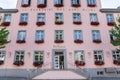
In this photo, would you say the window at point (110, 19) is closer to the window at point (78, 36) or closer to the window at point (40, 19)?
the window at point (78, 36)

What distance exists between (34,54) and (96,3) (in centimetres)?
1177

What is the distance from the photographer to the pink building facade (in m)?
24.1

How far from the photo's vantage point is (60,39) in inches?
1011

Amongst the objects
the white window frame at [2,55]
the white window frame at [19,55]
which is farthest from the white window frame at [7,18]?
the white window frame at [19,55]

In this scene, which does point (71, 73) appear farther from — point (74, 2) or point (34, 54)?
point (74, 2)

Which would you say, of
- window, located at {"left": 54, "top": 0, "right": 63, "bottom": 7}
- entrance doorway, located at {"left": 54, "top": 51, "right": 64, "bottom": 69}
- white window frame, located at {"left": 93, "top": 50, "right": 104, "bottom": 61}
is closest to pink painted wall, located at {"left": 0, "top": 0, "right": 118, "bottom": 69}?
white window frame, located at {"left": 93, "top": 50, "right": 104, "bottom": 61}

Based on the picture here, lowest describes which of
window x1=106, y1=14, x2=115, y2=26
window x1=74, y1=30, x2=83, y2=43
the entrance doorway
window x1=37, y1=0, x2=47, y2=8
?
the entrance doorway

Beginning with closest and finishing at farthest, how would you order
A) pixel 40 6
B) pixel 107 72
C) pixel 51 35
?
pixel 107 72, pixel 51 35, pixel 40 6

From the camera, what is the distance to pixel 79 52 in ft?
82.2

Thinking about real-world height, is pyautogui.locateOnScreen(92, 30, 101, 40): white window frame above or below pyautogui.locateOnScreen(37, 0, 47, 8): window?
below

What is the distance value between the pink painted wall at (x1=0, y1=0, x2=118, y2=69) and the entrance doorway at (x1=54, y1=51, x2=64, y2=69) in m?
0.86

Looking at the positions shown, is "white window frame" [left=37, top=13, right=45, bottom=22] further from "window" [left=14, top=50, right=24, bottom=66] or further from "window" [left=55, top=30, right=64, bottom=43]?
"window" [left=14, top=50, right=24, bottom=66]

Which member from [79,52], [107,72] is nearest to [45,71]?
[79,52]

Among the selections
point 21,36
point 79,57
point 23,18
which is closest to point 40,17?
point 23,18
